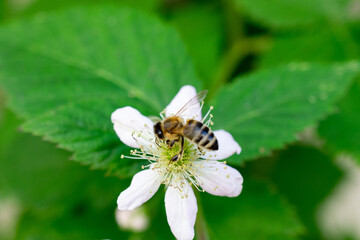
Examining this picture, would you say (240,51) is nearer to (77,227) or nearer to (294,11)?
(294,11)

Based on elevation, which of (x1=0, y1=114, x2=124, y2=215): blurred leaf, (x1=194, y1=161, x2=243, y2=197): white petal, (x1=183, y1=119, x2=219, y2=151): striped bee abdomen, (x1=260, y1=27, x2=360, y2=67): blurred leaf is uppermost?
(x1=260, y1=27, x2=360, y2=67): blurred leaf

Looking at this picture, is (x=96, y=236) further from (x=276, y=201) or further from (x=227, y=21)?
(x=227, y=21)

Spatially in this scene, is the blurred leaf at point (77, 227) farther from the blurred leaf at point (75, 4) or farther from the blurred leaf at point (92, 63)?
the blurred leaf at point (75, 4)

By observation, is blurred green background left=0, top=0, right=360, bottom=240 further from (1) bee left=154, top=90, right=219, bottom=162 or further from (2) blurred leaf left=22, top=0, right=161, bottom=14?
(1) bee left=154, top=90, right=219, bottom=162

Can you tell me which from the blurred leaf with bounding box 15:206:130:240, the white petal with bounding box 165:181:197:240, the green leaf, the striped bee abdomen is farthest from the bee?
the blurred leaf with bounding box 15:206:130:240

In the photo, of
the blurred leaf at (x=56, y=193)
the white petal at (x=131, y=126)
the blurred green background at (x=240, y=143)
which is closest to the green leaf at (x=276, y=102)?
the blurred green background at (x=240, y=143)
